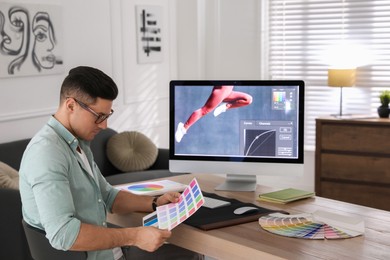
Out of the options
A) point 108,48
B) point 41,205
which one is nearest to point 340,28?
point 108,48

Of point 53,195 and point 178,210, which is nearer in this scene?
point 53,195

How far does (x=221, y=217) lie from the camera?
8.39 feet

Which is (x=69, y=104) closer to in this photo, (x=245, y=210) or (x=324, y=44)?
(x=245, y=210)

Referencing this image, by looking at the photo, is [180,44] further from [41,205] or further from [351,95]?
[41,205]

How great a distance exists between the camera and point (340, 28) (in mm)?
6078

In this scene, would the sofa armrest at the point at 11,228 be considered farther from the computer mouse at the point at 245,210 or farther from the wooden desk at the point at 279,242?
the computer mouse at the point at 245,210

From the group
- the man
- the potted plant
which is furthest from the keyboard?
the potted plant

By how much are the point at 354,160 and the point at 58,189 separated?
388cm

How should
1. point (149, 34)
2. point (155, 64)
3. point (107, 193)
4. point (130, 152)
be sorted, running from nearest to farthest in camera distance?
Result: point (107, 193)
point (130, 152)
point (149, 34)
point (155, 64)

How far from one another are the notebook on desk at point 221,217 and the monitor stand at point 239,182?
0.35 metres

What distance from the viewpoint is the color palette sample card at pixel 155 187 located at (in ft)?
9.75

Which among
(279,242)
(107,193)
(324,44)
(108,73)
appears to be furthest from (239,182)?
(324,44)

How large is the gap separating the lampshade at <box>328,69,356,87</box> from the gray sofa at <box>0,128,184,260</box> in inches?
67.6

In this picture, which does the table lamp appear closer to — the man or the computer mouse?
the computer mouse
